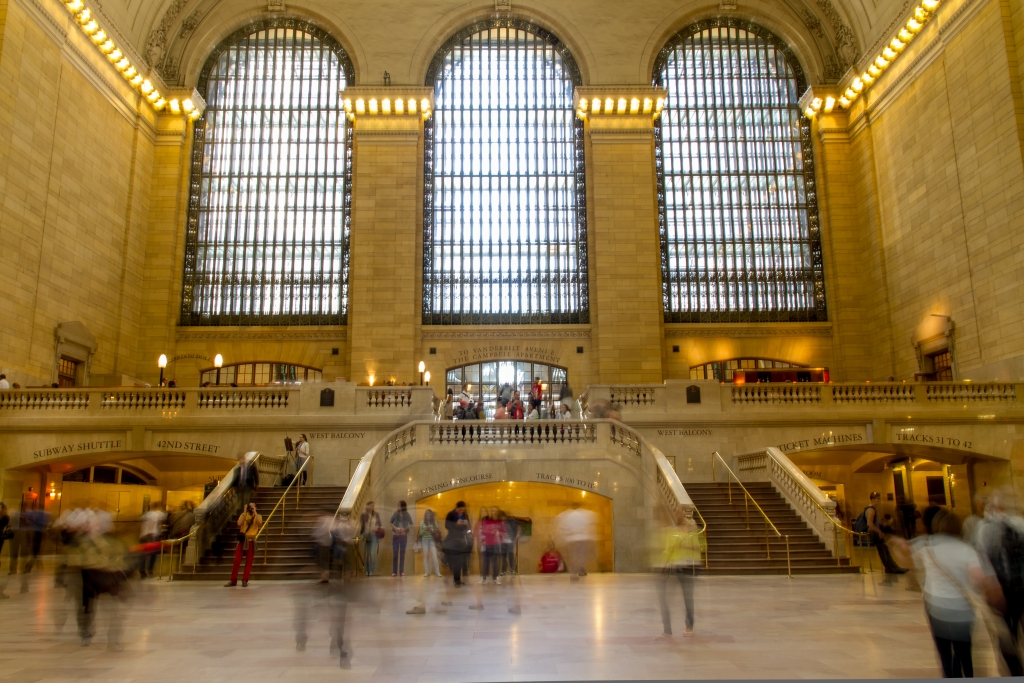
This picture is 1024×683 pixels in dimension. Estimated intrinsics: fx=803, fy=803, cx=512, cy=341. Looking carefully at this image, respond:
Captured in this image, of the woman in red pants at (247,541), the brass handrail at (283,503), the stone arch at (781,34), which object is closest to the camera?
the woman in red pants at (247,541)

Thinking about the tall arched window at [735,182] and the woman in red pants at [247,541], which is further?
the tall arched window at [735,182]

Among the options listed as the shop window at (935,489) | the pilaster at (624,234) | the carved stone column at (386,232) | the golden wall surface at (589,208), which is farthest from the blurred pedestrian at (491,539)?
the shop window at (935,489)

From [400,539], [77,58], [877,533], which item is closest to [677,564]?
[400,539]

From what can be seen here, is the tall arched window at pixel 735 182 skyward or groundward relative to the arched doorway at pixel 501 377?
skyward

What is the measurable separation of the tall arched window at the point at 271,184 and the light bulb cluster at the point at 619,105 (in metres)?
9.44

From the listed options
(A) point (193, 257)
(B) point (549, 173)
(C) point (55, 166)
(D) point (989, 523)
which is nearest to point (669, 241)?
(B) point (549, 173)

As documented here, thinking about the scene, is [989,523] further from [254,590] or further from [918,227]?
[918,227]

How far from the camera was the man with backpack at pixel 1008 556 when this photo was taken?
19.8 feet

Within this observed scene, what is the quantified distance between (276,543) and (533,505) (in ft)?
20.6

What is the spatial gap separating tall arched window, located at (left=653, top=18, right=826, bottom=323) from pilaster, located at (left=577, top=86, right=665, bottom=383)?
1270mm

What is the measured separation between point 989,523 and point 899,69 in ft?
84.0

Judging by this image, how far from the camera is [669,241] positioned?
31.1 metres

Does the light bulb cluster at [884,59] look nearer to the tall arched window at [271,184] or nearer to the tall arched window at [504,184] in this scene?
the tall arched window at [504,184]

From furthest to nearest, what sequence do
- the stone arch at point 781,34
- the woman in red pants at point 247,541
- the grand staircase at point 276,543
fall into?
1. the stone arch at point 781,34
2. the grand staircase at point 276,543
3. the woman in red pants at point 247,541
